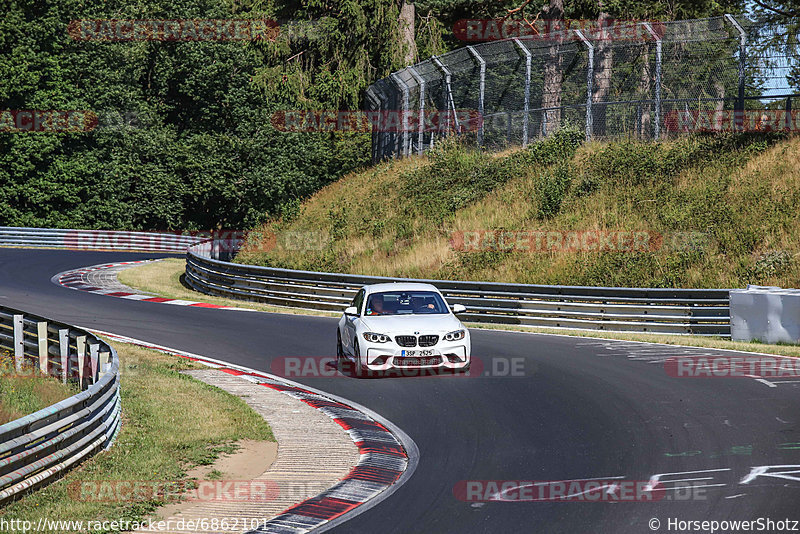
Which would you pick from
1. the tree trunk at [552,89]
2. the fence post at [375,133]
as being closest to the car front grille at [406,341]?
the tree trunk at [552,89]

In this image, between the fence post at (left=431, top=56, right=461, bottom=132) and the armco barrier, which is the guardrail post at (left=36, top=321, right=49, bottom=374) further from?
the fence post at (left=431, top=56, right=461, bottom=132)

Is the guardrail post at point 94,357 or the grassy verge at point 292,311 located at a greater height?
the guardrail post at point 94,357

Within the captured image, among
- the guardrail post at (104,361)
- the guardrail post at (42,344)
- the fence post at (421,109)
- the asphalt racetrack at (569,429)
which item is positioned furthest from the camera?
the fence post at (421,109)

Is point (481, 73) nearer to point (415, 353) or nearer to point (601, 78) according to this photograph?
point (601, 78)

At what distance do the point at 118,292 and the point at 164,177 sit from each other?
88.8 ft

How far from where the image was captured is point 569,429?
1076 cm

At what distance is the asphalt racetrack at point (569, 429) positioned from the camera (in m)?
7.51

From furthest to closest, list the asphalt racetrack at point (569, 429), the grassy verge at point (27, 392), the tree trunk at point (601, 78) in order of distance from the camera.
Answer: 1. the tree trunk at point (601, 78)
2. the grassy verge at point (27, 392)
3. the asphalt racetrack at point (569, 429)

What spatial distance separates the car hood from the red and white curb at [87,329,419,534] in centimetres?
132

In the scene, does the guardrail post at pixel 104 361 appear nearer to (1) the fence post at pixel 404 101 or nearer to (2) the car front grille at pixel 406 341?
(2) the car front grille at pixel 406 341

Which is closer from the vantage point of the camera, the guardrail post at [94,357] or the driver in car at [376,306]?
the guardrail post at [94,357]

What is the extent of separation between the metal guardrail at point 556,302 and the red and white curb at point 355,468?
29.0 feet

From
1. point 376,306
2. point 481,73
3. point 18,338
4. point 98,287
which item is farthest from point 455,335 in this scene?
point 98,287

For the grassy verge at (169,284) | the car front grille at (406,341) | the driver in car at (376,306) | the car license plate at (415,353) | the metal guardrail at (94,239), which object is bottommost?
the grassy verge at (169,284)
